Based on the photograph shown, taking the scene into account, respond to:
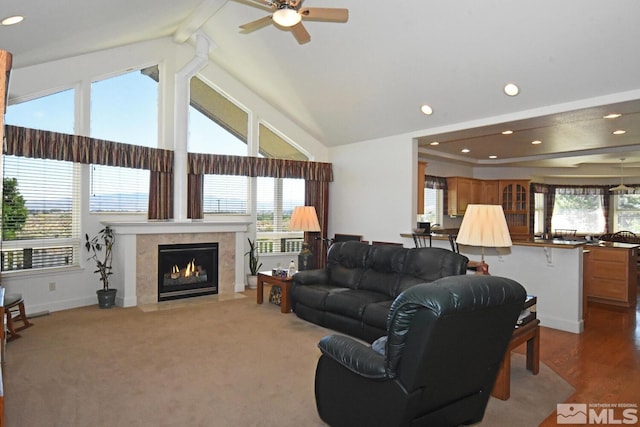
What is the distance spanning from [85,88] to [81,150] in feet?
3.02

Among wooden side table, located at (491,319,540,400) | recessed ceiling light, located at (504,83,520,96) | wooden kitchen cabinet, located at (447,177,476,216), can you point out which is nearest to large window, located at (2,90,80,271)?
wooden side table, located at (491,319,540,400)

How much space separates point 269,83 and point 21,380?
5121mm

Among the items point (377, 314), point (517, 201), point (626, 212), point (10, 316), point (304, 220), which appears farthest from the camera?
point (626, 212)

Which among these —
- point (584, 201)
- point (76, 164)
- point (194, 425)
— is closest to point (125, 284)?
point (76, 164)

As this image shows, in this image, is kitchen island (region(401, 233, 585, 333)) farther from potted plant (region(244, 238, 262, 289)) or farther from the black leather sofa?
potted plant (region(244, 238, 262, 289))

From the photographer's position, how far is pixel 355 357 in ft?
7.54

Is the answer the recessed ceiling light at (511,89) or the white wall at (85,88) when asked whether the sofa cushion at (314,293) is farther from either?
the recessed ceiling light at (511,89)

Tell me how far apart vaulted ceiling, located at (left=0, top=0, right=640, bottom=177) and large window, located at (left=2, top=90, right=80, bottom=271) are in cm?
63

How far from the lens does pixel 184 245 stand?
6.19 metres

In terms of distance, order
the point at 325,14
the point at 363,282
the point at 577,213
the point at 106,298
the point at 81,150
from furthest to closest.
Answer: the point at 577,213
the point at 106,298
the point at 81,150
the point at 363,282
the point at 325,14

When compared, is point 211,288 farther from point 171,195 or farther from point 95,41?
point 95,41

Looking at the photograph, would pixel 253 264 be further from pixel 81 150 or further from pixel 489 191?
pixel 489 191

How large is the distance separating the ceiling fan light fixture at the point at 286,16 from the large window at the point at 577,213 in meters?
9.86

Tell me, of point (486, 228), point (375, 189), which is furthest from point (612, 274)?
point (486, 228)
